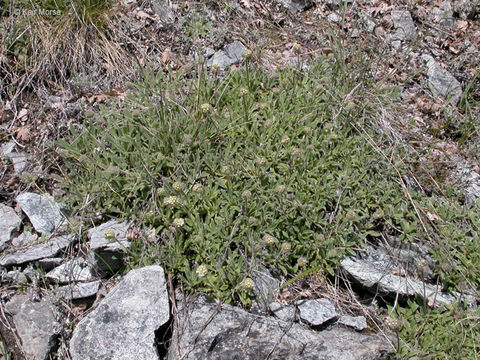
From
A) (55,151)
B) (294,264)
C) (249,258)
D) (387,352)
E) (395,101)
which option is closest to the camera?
(387,352)

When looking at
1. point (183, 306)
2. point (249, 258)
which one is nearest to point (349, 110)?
point (249, 258)

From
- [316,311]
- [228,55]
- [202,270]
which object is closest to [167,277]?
[202,270]

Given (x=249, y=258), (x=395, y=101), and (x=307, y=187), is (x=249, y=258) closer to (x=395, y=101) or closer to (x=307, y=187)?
(x=307, y=187)

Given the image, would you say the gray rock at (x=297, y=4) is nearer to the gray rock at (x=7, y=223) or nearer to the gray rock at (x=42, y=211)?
the gray rock at (x=42, y=211)

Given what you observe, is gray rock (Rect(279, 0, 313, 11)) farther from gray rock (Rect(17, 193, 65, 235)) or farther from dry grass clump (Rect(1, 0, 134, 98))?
gray rock (Rect(17, 193, 65, 235))

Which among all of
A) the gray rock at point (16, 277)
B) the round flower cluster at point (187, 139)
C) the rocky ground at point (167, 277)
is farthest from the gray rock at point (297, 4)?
the gray rock at point (16, 277)

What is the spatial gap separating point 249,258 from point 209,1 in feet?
12.2

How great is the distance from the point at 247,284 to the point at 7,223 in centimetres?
208

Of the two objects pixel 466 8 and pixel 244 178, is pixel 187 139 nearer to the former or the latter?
pixel 244 178

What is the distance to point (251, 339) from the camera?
2.80 m

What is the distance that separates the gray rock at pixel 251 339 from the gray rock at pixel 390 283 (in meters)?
0.42

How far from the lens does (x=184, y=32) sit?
5211mm

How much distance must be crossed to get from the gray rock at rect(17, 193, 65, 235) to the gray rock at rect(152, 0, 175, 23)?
2.84 meters

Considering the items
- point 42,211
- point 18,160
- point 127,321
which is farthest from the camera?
point 18,160
